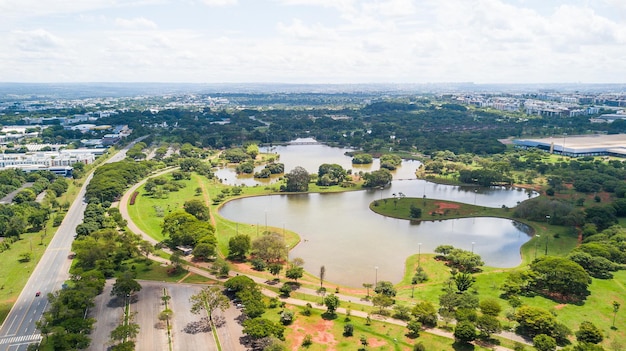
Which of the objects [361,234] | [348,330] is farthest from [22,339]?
[361,234]

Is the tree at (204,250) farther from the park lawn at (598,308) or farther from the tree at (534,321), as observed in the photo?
the park lawn at (598,308)

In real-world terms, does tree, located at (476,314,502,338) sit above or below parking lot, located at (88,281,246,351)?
above

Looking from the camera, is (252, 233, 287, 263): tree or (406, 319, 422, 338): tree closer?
(406, 319, 422, 338): tree

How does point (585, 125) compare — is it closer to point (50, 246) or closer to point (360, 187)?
point (360, 187)

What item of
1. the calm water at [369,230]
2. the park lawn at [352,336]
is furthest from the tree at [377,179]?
the park lawn at [352,336]

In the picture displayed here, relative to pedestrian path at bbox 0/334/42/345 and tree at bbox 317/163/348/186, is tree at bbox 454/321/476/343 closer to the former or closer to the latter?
pedestrian path at bbox 0/334/42/345

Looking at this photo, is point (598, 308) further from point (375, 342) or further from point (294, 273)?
point (294, 273)

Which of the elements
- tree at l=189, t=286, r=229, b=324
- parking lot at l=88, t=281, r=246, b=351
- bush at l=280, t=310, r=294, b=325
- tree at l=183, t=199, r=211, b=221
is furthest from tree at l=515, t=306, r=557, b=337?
tree at l=183, t=199, r=211, b=221
